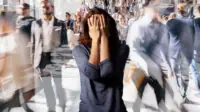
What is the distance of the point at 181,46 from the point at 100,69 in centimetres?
85

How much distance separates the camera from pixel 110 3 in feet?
6.63

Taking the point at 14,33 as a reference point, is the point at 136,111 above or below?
below

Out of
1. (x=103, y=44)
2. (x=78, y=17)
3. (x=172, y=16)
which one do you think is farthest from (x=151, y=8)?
(x=103, y=44)

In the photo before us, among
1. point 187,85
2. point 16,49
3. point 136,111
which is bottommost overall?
point 136,111

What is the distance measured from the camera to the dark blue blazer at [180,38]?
2084 mm

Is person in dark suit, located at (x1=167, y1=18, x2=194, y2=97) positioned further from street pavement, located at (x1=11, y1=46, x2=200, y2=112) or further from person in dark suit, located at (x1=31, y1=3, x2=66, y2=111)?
person in dark suit, located at (x1=31, y1=3, x2=66, y2=111)

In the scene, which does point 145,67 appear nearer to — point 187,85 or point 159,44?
point 159,44

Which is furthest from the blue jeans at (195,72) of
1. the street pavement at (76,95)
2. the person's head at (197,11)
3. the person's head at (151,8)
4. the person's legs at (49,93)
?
the person's legs at (49,93)

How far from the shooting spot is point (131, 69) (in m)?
2.06

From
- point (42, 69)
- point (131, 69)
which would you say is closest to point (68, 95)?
point (42, 69)

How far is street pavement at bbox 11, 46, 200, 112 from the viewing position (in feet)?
6.74

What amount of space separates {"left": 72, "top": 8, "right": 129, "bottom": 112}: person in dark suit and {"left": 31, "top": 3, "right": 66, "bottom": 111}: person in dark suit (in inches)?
20.7

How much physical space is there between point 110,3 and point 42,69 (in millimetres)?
582

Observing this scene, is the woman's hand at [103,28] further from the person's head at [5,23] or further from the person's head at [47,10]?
the person's head at [5,23]
